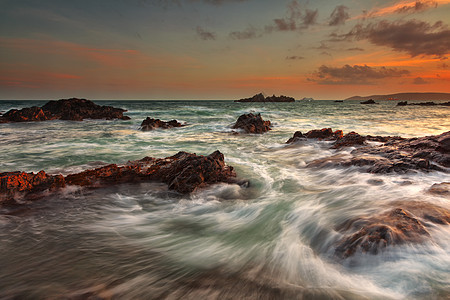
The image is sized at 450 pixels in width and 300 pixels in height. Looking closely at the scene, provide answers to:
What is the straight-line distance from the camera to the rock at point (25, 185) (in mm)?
4598

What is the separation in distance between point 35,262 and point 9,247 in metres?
0.68

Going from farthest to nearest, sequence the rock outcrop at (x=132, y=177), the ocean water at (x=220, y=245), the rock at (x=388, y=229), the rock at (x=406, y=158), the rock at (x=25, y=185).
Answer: the rock at (x=406, y=158), the rock outcrop at (x=132, y=177), the rock at (x=25, y=185), the rock at (x=388, y=229), the ocean water at (x=220, y=245)

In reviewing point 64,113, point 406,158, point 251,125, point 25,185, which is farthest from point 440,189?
point 64,113

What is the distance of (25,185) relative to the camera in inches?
191

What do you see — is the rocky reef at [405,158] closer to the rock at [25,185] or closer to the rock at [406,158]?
the rock at [406,158]

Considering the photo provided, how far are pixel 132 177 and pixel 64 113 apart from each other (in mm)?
29072

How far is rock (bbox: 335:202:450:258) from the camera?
9.29 feet

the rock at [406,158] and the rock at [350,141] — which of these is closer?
the rock at [406,158]

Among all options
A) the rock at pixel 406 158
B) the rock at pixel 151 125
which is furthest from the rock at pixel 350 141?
the rock at pixel 151 125

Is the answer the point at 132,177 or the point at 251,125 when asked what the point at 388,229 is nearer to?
the point at 132,177

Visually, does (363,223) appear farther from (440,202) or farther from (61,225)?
(61,225)

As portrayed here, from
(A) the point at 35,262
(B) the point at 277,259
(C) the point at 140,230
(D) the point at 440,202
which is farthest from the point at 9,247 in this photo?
(D) the point at 440,202

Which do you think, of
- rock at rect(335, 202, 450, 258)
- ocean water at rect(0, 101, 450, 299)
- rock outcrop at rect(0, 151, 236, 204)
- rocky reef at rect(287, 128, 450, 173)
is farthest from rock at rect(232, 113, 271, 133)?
rock at rect(335, 202, 450, 258)

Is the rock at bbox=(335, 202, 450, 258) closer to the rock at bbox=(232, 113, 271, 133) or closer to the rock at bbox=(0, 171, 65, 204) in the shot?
the rock at bbox=(0, 171, 65, 204)
